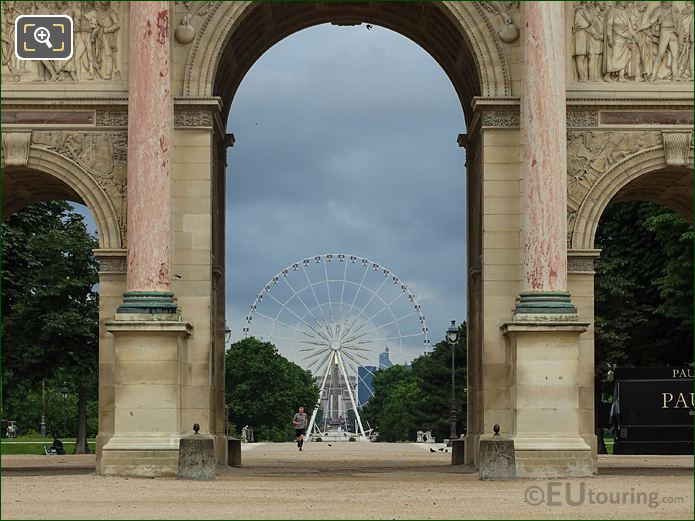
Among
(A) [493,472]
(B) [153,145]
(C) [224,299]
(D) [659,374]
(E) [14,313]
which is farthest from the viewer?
(E) [14,313]

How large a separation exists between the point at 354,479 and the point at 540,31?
12028mm

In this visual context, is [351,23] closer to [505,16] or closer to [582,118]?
[505,16]

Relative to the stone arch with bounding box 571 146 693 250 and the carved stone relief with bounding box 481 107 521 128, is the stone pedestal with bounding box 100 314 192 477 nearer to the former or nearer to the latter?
the carved stone relief with bounding box 481 107 521 128

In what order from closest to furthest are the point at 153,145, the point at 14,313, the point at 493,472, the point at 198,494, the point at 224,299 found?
the point at 198,494, the point at 493,472, the point at 153,145, the point at 224,299, the point at 14,313

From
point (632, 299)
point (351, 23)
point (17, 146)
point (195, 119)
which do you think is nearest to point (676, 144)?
point (351, 23)

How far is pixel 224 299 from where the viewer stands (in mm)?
49094

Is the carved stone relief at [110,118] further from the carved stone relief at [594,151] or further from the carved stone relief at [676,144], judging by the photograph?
the carved stone relief at [676,144]

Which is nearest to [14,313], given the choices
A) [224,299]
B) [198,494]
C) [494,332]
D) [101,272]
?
[224,299]

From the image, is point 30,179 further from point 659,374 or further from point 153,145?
point 659,374

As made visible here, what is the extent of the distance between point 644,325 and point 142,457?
1460 inches

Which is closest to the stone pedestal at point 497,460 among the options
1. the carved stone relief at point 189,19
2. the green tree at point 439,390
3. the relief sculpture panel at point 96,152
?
the relief sculpture panel at point 96,152

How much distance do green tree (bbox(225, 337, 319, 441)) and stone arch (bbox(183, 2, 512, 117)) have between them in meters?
112

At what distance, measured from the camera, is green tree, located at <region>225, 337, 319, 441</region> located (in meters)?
161

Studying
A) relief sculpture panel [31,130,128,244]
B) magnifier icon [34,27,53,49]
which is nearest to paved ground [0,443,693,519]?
relief sculpture panel [31,130,128,244]
